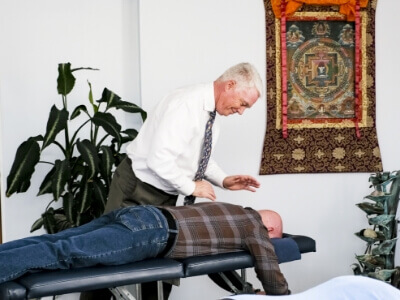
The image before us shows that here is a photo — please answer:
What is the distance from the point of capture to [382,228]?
13.1ft

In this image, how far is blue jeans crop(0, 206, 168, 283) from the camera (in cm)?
240

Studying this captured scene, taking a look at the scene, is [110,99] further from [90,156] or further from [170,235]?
[170,235]

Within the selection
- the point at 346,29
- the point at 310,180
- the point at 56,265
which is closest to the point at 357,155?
the point at 310,180

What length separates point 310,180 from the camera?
4.39 meters

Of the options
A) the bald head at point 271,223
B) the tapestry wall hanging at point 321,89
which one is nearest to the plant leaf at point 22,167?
the bald head at point 271,223

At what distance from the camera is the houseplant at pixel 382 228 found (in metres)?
3.91

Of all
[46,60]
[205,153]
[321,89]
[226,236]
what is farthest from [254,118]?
[226,236]

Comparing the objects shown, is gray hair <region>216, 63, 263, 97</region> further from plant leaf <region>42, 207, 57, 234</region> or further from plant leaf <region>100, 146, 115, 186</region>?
plant leaf <region>42, 207, 57, 234</region>

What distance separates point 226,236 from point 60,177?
112 centimetres

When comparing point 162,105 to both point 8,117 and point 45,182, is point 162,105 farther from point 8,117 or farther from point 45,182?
point 8,117

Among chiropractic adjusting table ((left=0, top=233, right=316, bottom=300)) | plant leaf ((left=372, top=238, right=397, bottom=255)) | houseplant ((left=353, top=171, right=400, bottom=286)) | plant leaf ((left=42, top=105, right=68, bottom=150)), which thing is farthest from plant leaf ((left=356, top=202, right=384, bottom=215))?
plant leaf ((left=42, top=105, right=68, bottom=150))

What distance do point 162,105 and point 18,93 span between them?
137cm

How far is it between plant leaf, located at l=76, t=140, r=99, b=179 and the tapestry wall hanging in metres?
1.15

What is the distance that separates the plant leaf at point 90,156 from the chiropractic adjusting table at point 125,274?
937 mm
